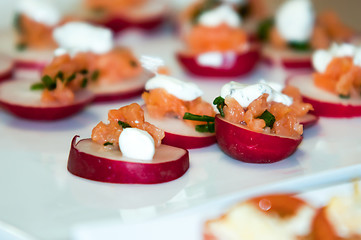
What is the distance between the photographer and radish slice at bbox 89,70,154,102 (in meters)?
2.98

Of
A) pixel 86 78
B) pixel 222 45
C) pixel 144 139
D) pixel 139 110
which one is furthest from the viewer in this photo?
pixel 222 45

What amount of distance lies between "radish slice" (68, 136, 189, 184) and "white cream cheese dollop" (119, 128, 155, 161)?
0.02 meters

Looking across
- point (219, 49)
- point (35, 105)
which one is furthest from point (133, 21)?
point (35, 105)

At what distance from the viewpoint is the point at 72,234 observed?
1.68m

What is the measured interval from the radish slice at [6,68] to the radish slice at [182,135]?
116cm

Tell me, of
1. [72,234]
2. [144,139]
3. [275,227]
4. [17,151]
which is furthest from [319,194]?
[17,151]

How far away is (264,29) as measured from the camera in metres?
4.02

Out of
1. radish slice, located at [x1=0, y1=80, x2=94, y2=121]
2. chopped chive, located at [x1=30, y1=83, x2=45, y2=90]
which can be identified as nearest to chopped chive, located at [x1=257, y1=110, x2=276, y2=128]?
radish slice, located at [x1=0, y1=80, x2=94, y2=121]

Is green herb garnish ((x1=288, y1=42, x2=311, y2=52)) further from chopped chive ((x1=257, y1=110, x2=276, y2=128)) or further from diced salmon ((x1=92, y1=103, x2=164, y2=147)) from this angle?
diced salmon ((x1=92, y1=103, x2=164, y2=147))

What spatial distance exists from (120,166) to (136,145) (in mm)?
94

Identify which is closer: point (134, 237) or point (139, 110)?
point (134, 237)

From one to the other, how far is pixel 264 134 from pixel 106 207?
67cm

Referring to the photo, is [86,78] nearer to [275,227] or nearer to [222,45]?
[222,45]

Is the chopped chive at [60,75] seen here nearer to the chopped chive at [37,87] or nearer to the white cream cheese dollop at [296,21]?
the chopped chive at [37,87]
